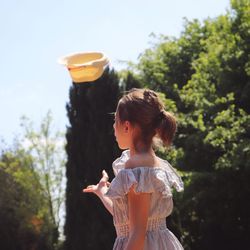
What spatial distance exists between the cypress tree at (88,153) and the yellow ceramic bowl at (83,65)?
11458 mm

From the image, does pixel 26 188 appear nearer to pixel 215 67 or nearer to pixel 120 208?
pixel 215 67

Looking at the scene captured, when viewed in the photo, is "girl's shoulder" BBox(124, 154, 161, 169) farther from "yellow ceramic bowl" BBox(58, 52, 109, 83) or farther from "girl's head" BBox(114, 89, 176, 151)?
"yellow ceramic bowl" BBox(58, 52, 109, 83)

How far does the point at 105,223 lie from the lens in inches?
614

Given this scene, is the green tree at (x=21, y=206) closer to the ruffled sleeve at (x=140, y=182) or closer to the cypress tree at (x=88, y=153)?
the cypress tree at (x=88, y=153)

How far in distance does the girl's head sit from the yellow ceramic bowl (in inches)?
40.8

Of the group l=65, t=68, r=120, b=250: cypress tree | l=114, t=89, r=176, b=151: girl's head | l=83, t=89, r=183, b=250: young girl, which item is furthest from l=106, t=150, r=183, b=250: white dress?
l=65, t=68, r=120, b=250: cypress tree

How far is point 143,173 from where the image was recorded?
120 inches

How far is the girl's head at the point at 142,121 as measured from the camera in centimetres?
307

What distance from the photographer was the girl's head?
307 cm

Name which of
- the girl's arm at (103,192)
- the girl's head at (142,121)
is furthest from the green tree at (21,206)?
the girl's head at (142,121)

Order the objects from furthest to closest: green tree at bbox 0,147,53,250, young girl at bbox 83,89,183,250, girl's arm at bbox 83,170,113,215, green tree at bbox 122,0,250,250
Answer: green tree at bbox 0,147,53,250 < green tree at bbox 122,0,250,250 < girl's arm at bbox 83,170,113,215 < young girl at bbox 83,89,183,250

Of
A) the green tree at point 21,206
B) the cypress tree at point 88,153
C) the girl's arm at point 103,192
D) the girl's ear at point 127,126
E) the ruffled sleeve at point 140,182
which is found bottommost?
the green tree at point 21,206

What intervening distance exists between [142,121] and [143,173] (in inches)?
10.4

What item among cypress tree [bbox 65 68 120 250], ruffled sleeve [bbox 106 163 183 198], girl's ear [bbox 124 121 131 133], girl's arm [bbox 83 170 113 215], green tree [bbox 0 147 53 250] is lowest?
green tree [bbox 0 147 53 250]
